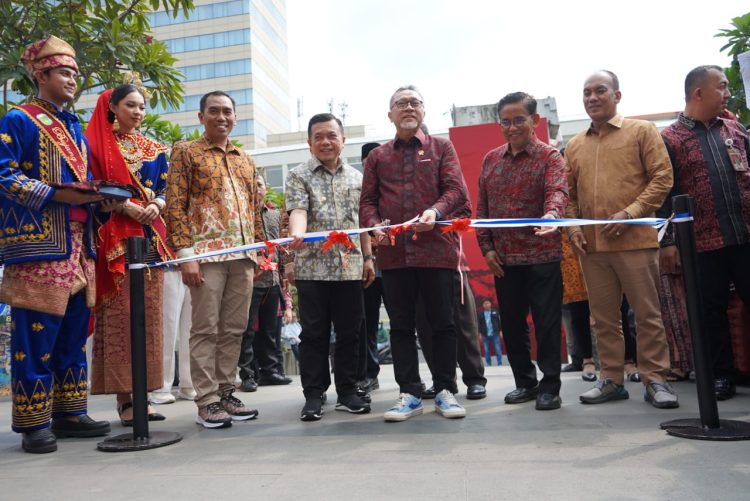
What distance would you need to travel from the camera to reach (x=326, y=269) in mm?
3754

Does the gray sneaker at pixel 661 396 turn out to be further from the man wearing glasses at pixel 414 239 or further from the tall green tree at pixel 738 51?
the tall green tree at pixel 738 51

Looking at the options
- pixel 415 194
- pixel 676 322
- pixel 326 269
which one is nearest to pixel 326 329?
pixel 326 269

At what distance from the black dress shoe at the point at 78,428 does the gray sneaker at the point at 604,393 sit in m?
2.83

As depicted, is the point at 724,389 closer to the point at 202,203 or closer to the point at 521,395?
the point at 521,395

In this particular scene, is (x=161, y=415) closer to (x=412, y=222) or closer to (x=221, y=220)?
(x=221, y=220)

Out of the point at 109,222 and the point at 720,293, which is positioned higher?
the point at 109,222

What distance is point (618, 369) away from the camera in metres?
3.74

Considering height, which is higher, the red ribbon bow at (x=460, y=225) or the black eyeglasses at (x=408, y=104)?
the black eyeglasses at (x=408, y=104)

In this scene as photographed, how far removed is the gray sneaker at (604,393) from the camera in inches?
144

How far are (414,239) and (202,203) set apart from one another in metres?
1.30

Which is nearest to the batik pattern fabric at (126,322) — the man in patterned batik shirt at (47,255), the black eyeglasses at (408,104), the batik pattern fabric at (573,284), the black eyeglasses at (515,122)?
the man in patterned batik shirt at (47,255)

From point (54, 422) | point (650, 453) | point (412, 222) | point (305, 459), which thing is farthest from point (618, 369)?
point (54, 422)

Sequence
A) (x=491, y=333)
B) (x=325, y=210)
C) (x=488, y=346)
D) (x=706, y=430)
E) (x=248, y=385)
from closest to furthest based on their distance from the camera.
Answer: (x=706, y=430) < (x=325, y=210) < (x=248, y=385) < (x=491, y=333) < (x=488, y=346)

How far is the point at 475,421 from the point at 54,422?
7.83ft
